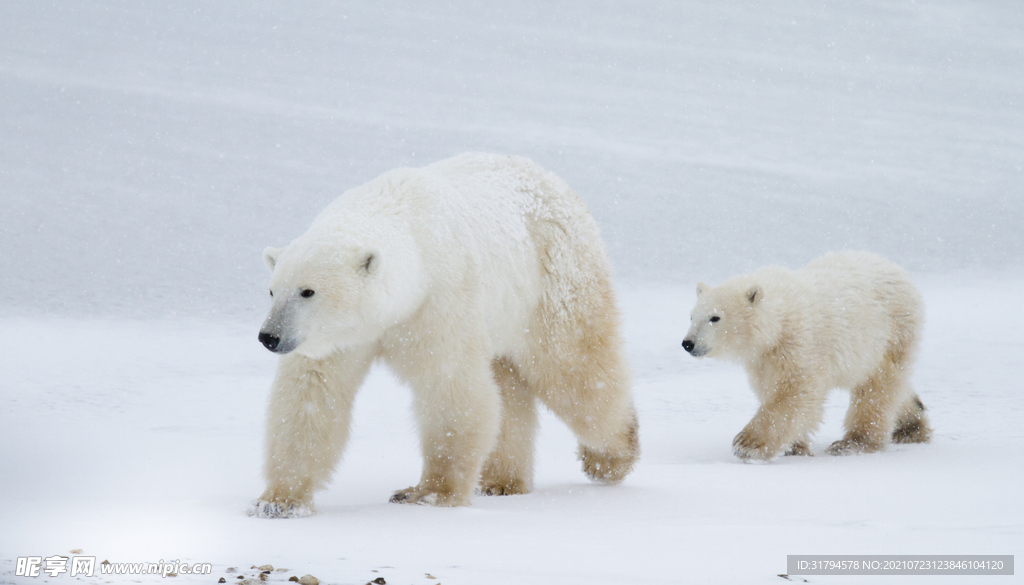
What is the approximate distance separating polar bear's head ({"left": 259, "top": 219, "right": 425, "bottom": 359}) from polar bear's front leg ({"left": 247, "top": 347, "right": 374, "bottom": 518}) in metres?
0.11

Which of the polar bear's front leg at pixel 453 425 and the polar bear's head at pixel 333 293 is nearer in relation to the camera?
the polar bear's head at pixel 333 293

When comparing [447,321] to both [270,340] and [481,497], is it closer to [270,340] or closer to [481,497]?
[270,340]

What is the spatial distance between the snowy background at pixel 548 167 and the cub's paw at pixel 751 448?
0.53 feet

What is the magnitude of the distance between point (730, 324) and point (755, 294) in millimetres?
225

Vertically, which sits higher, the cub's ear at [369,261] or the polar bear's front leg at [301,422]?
the cub's ear at [369,261]

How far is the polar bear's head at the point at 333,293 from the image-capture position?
290 cm

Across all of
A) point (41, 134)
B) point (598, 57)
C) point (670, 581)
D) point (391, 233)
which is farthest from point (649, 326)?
point (598, 57)

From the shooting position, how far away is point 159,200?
35.3ft

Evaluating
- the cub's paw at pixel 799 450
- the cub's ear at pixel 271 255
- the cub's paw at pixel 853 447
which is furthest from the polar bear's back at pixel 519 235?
the cub's paw at pixel 853 447

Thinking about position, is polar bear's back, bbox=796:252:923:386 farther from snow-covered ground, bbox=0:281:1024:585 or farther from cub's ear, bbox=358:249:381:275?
cub's ear, bbox=358:249:381:275

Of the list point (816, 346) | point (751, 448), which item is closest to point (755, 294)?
point (816, 346)

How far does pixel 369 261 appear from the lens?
299 cm

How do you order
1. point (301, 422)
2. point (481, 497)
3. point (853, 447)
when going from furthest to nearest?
point (853, 447)
point (481, 497)
point (301, 422)

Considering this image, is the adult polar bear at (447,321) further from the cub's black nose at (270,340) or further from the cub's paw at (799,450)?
the cub's paw at (799,450)
